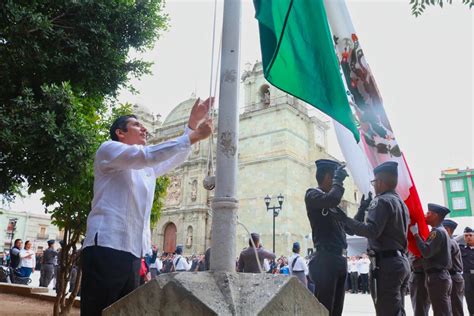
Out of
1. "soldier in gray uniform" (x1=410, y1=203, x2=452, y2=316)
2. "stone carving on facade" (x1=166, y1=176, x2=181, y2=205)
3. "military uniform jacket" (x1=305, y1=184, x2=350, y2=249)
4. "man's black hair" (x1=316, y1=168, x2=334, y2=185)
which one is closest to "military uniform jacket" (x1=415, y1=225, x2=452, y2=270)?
"soldier in gray uniform" (x1=410, y1=203, x2=452, y2=316)

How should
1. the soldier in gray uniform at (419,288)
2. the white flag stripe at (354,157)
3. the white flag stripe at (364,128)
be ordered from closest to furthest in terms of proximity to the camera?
the white flag stripe at (364,128) → the white flag stripe at (354,157) → the soldier in gray uniform at (419,288)

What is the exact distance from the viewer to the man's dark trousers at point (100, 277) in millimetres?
2393

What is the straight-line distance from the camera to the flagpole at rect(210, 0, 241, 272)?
2.43 metres

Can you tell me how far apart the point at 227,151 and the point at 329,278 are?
205 centimetres

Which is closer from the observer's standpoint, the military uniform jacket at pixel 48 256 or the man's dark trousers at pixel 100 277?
the man's dark trousers at pixel 100 277

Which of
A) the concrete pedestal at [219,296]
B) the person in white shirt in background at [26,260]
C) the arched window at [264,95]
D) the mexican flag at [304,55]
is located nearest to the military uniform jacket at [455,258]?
the mexican flag at [304,55]

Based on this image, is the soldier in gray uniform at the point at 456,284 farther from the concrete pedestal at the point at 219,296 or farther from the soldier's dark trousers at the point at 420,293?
the concrete pedestal at the point at 219,296

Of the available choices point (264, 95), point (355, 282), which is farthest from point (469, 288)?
point (264, 95)

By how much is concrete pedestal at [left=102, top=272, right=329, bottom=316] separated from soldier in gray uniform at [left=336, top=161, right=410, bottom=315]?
169 cm

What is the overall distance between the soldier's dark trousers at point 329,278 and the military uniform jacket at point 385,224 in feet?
1.23

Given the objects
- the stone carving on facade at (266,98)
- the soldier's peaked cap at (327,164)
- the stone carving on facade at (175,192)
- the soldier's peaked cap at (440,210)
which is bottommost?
the soldier's peaked cap at (440,210)

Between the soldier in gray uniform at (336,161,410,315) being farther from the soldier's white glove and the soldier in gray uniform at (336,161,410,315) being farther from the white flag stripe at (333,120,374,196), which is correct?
the soldier's white glove

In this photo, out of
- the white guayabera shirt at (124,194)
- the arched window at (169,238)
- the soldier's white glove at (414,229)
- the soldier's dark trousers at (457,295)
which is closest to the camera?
the white guayabera shirt at (124,194)

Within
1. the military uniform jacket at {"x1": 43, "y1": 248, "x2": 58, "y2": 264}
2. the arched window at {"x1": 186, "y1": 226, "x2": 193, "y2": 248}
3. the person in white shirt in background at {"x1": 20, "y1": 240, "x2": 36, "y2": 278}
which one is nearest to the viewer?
the person in white shirt in background at {"x1": 20, "y1": 240, "x2": 36, "y2": 278}
